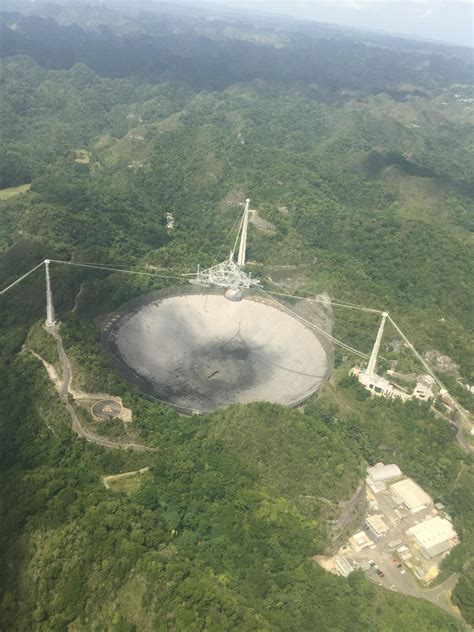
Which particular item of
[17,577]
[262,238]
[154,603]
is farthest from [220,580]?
[262,238]

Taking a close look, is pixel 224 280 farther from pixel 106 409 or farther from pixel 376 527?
pixel 376 527

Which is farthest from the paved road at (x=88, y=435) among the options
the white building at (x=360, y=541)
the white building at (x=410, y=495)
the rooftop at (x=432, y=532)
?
the rooftop at (x=432, y=532)

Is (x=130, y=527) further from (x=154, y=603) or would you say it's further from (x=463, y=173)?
(x=463, y=173)

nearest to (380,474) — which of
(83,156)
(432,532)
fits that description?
(432,532)

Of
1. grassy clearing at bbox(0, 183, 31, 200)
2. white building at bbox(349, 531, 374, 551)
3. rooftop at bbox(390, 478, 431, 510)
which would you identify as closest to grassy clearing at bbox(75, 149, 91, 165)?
grassy clearing at bbox(0, 183, 31, 200)

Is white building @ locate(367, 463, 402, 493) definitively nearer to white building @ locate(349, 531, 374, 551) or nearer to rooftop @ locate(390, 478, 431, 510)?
rooftop @ locate(390, 478, 431, 510)

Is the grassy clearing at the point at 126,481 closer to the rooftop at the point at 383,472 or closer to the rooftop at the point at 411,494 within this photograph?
the rooftop at the point at 383,472
